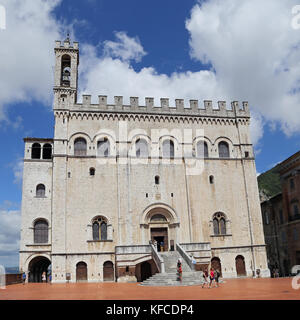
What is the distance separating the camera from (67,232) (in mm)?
30922

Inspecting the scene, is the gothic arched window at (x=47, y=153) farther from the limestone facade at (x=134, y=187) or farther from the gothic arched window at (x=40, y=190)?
the gothic arched window at (x=40, y=190)

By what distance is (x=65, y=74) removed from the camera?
37906 millimetres

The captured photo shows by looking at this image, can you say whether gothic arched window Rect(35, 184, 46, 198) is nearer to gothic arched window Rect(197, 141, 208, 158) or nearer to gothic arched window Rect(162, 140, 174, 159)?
gothic arched window Rect(162, 140, 174, 159)

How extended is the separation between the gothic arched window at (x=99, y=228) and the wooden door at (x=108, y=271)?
2343 millimetres

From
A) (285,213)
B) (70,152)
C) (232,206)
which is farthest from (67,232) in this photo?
(285,213)

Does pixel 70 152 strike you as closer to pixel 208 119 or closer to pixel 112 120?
pixel 112 120

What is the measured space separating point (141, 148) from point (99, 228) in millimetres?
8929

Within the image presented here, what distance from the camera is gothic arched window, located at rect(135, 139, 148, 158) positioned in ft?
113

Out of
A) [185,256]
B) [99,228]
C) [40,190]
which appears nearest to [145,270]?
[185,256]

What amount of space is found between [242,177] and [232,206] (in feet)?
11.0

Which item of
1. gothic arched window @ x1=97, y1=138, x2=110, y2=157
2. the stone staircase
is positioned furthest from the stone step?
gothic arched window @ x1=97, y1=138, x2=110, y2=157

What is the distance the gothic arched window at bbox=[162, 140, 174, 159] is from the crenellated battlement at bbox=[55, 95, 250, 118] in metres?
3.20

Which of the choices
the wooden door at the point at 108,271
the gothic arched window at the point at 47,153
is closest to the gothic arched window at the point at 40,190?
the gothic arched window at the point at 47,153
